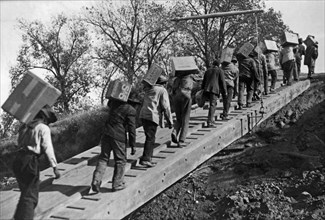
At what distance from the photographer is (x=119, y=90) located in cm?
669

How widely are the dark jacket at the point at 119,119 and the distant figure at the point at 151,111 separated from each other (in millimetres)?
782

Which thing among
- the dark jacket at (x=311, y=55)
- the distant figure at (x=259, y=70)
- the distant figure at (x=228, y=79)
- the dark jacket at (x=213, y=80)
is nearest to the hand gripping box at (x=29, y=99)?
the dark jacket at (x=213, y=80)

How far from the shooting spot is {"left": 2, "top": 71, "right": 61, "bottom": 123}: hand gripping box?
18.5 ft

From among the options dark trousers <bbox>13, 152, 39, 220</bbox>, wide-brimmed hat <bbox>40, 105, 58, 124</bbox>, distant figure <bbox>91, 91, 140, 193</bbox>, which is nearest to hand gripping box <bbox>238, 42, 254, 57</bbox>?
distant figure <bbox>91, 91, 140, 193</bbox>

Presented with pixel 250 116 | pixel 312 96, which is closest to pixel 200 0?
pixel 312 96

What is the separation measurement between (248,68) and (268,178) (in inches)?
171

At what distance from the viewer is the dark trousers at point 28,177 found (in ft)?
18.5

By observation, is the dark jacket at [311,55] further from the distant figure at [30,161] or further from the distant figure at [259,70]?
the distant figure at [30,161]

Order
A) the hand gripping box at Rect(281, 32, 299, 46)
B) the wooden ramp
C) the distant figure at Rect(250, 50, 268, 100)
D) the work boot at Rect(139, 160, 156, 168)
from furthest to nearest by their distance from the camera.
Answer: the hand gripping box at Rect(281, 32, 299, 46)
the distant figure at Rect(250, 50, 268, 100)
the work boot at Rect(139, 160, 156, 168)
the wooden ramp

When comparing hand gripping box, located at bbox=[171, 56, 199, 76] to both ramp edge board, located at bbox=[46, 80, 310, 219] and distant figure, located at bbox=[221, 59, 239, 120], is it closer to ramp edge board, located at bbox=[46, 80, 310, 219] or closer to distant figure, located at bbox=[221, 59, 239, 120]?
ramp edge board, located at bbox=[46, 80, 310, 219]

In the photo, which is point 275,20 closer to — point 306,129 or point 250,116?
point 306,129

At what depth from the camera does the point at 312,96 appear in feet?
56.7

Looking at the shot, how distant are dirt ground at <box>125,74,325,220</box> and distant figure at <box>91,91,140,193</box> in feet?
21.9

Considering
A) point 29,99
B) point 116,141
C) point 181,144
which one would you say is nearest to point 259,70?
point 181,144
